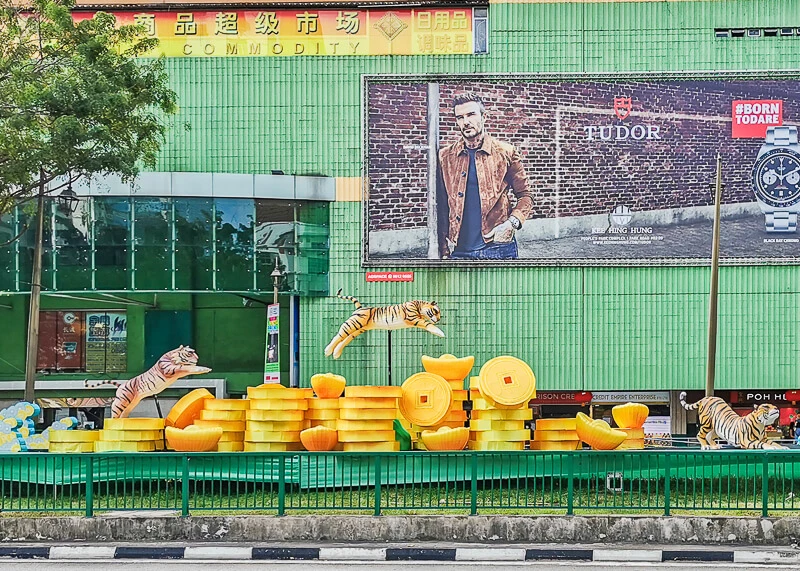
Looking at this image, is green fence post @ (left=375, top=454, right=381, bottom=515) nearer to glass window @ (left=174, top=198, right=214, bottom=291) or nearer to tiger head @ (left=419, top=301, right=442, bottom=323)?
tiger head @ (left=419, top=301, right=442, bottom=323)

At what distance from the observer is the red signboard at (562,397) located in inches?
1119

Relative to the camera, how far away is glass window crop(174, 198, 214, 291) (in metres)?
26.1

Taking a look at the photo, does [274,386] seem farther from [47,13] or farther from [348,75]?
[348,75]

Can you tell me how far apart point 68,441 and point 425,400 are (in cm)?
565

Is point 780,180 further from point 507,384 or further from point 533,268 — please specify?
point 507,384

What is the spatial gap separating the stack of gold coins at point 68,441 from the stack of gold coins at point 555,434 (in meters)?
7.10

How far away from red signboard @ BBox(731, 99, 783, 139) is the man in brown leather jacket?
527cm

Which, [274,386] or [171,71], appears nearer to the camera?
[274,386]

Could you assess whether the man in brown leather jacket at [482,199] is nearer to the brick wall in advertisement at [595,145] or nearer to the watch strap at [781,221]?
the brick wall in advertisement at [595,145]

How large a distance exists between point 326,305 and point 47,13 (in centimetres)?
1108

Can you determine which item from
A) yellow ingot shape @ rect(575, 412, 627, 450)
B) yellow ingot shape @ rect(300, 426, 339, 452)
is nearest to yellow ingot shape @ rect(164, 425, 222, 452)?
yellow ingot shape @ rect(300, 426, 339, 452)

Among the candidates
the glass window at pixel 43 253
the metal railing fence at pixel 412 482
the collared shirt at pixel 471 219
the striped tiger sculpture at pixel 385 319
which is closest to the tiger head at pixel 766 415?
the metal railing fence at pixel 412 482

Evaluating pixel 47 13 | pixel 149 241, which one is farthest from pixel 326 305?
pixel 47 13

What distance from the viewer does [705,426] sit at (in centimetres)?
1922
